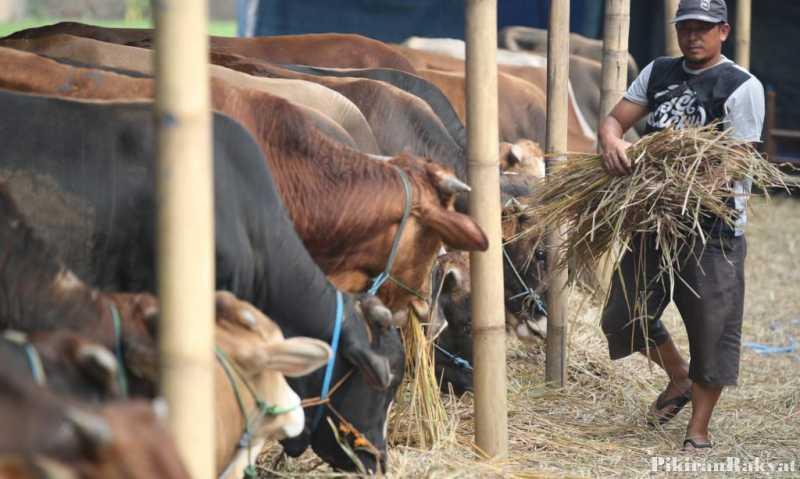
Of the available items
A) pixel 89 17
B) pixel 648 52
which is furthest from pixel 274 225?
pixel 89 17

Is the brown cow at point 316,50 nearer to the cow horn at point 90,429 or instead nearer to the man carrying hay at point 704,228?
the man carrying hay at point 704,228

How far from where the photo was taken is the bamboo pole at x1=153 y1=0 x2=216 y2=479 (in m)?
2.35

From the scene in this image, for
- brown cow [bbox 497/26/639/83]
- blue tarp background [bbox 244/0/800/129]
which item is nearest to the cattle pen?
brown cow [bbox 497/26/639/83]

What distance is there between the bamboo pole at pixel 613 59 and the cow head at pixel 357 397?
8.17 feet

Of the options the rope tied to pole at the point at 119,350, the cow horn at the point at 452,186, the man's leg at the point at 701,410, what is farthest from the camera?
the man's leg at the point at 701,410

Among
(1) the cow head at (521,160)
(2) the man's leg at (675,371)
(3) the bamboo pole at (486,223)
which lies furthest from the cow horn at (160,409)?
(1) the cow head at (521,160)

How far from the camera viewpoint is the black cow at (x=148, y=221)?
136 inches

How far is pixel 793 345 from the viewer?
6934mm

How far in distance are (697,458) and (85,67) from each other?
9.61 ft

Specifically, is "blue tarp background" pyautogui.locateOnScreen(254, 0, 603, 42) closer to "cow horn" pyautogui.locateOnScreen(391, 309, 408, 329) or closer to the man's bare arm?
the man's bare arm

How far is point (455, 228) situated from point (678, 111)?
1292mm

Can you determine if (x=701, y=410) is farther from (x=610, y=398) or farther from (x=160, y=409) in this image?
(x=160, y=409)

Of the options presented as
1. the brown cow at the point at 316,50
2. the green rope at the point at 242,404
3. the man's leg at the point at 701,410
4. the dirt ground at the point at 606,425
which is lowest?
the dirt ground at the point at 606,425

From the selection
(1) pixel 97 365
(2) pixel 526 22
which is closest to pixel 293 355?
(1) pixel 97 365
